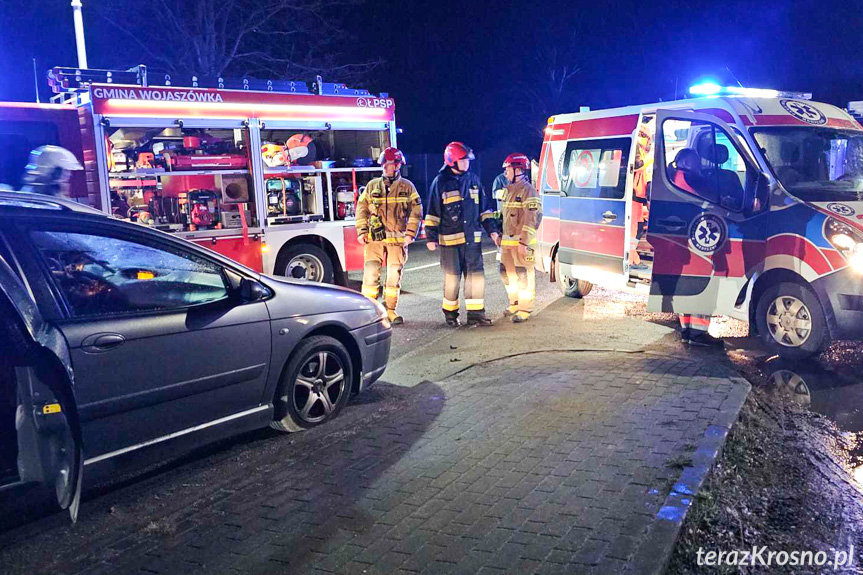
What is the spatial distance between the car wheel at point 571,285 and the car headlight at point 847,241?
3.60m

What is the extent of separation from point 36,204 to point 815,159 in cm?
648

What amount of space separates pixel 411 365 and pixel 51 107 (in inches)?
191

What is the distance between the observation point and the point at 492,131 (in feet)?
121

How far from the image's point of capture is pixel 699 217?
6820mm

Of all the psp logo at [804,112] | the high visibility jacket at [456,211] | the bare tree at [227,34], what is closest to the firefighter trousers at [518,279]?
the high visibility jacket at [456,211]

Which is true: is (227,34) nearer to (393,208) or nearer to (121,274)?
(393,208)

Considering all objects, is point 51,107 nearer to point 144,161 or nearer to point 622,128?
point 144,161

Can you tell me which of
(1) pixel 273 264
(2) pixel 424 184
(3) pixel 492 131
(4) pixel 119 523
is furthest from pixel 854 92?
(4) pixel 119 523

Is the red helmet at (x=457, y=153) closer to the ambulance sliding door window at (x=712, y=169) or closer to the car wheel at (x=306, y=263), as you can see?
the ambulance sliding door window at (x=712, y=169)

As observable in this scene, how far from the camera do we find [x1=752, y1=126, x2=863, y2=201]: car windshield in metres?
6.70

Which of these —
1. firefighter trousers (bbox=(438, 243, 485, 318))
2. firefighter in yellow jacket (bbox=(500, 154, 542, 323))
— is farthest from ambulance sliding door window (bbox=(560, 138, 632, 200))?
firefighter trousers (bbox=(438, 243, 485, 318))

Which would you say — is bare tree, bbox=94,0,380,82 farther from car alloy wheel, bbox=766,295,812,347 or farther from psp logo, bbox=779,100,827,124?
car alloy wheel, bbox=766,295,812,347

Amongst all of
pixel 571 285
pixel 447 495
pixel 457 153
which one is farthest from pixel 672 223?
pixel 447 495

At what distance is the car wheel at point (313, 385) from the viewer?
4.81 m
